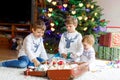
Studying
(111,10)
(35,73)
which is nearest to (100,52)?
(111,10)

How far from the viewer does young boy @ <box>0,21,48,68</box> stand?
3.28 meters

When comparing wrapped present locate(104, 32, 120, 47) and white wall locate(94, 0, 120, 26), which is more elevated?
white wall locate(94, 0, 120, 26)

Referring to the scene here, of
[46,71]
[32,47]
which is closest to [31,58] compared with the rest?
[32,47]

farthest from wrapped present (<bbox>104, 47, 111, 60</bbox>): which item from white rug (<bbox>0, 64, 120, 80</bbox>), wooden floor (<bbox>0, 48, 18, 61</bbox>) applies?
wooden floor (<bbox>0, 48, 18, 61</bbox>)

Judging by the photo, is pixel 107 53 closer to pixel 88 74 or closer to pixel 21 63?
pixel 88 74

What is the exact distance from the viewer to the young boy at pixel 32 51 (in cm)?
328

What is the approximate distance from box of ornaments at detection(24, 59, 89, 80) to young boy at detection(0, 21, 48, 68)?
0.27 metres

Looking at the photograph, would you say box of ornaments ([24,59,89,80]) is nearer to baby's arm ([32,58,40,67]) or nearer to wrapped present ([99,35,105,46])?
baby's arm ([32,58,40,67])

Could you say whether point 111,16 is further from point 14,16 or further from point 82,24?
point 14,16

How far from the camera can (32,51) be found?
11.1 feet

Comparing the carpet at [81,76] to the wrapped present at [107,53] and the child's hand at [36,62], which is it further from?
the wrapped present at [107,53]

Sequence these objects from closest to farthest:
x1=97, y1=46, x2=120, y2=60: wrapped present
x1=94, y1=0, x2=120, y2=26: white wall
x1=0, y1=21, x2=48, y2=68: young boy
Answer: x1=0, y1=21, x2=48, y2=68: young boy < x1=97, y1=46, x2=120, y2=60: wrapped present < x1=94, y1=0, x2=120, y2=26: white wall

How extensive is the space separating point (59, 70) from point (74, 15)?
188cm

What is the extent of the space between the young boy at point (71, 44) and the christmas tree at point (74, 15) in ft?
2.81
